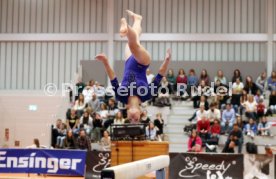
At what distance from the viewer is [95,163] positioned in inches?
476

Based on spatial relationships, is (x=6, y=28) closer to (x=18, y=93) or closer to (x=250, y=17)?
(x=18, y=93)

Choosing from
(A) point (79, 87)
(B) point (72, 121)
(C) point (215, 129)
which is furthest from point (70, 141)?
(A) point (79, 87)

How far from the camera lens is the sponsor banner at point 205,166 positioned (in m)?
11.4

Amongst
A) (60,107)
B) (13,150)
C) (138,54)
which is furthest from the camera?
(60,107)

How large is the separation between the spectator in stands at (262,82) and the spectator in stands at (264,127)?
270 centimetres

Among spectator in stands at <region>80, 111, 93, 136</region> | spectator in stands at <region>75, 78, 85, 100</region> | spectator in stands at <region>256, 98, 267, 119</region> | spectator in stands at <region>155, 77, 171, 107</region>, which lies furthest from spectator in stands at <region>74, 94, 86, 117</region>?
spectator in stands at <region>256, 98, 267, 119</region>

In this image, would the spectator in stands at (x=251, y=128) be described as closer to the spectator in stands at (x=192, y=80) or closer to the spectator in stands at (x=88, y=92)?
the spectator in stands at (x=192, y=80)

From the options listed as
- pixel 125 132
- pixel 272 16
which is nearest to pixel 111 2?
pixel 272 16

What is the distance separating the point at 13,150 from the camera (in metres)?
12.2

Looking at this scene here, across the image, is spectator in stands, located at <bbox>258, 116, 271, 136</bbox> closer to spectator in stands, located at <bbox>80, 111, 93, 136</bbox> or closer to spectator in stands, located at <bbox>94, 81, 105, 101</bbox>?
spectator in stands, located at <bbox>80, 111, 93, 136</bbox>

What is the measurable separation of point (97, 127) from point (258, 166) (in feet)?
20.6

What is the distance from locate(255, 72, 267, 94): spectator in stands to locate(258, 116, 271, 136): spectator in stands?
270 centimetres

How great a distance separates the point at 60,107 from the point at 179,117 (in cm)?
463

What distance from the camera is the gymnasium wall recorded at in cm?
2020
